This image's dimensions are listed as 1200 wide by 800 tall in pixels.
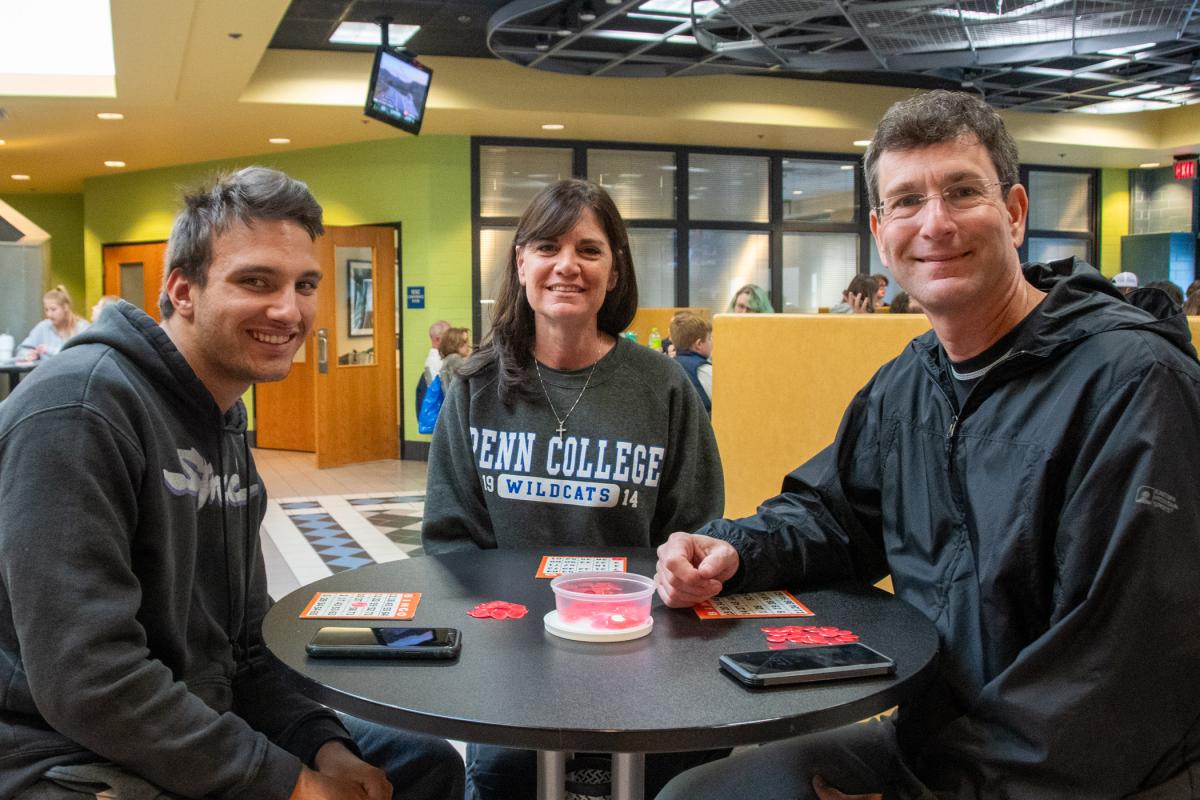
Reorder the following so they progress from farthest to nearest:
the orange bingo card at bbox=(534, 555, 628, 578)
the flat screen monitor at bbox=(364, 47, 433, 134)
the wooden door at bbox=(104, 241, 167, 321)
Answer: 1. the wooden door at bbox=(104, 241, 167, 321)
2. the flat screen monitor at bbox=(364, 47, 433, 134)
3. the orange bingo card at bbox=(534, 555, 628, 578)

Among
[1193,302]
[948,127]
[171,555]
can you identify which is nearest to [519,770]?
[171,555]

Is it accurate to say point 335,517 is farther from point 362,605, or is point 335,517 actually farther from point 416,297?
point 362,605

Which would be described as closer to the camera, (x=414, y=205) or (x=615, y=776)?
(x=615, y=776)

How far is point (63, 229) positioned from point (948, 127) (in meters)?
16.0

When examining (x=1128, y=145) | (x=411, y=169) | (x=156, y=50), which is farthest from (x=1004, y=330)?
(x=1128, y=145)

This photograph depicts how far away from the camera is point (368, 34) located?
8.28m

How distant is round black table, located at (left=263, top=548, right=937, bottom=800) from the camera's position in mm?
1165

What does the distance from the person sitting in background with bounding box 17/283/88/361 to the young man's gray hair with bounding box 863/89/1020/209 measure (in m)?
7.13

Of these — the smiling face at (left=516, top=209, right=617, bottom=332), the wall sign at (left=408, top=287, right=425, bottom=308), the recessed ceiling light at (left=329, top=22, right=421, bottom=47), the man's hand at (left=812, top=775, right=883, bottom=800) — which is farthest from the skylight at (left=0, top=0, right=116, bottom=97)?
the man's hand at (left=812, top=775, right=883, bottom=800)

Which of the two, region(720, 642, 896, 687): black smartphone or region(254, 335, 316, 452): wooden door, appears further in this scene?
region(254, 335, 316, 452): wooden door

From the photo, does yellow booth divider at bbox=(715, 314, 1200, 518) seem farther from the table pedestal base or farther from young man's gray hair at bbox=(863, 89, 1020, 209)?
the table pedestal base

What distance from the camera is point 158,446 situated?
147 centimetres

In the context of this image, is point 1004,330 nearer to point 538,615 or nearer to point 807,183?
point 538,615

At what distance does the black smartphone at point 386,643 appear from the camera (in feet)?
4.56
